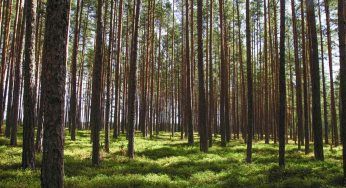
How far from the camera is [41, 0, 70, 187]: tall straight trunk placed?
18.9ft

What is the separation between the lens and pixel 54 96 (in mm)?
5824

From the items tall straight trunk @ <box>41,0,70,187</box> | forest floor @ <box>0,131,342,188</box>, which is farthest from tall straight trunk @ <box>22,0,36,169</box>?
tall straight trunk @ <box>41,0,70,187</box>

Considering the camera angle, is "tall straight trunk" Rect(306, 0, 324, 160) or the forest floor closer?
the forest floor

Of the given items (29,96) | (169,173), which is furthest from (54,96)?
(169,173)

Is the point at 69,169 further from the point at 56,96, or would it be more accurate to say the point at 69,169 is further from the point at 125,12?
the point at 125,12

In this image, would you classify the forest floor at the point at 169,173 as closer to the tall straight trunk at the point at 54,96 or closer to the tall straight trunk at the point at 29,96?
the tall straight trunk at the point at 29,96

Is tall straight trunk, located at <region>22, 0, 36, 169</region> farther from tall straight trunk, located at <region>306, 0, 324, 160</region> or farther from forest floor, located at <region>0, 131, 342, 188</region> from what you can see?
tall straight trunk, located at <region>306, 0, 324, 160</region>

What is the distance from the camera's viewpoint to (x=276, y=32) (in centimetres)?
2794

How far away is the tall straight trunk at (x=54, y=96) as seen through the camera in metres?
5.75

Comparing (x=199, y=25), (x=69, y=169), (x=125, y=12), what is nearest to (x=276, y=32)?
Result: (x=199, y=25)

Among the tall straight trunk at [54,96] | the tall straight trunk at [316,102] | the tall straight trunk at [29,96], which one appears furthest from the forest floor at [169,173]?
the tall straight trunk at [54,96]

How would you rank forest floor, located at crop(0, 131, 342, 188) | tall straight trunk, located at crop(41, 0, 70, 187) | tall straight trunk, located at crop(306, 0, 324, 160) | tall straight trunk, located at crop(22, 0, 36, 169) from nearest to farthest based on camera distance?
tall straight trunk, located at crop(41, 0, 70, 187) → forest floor, located at crop(0, 131, 342, 188) → tall straight trunk, located at crop(22, 0, 36, 169) → tall straight trunk, located at crop(306, 0, 324, 160)

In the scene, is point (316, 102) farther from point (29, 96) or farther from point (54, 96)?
point (54, 96)

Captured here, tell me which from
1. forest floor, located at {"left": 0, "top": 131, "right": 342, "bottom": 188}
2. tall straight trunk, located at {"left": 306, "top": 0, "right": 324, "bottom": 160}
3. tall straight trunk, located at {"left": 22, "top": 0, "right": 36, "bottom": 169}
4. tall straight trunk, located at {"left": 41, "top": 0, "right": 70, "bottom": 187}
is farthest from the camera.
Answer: tall straight trunk, located at {"left": 306, "top": 0, "right": 324, "bottom": 160}
